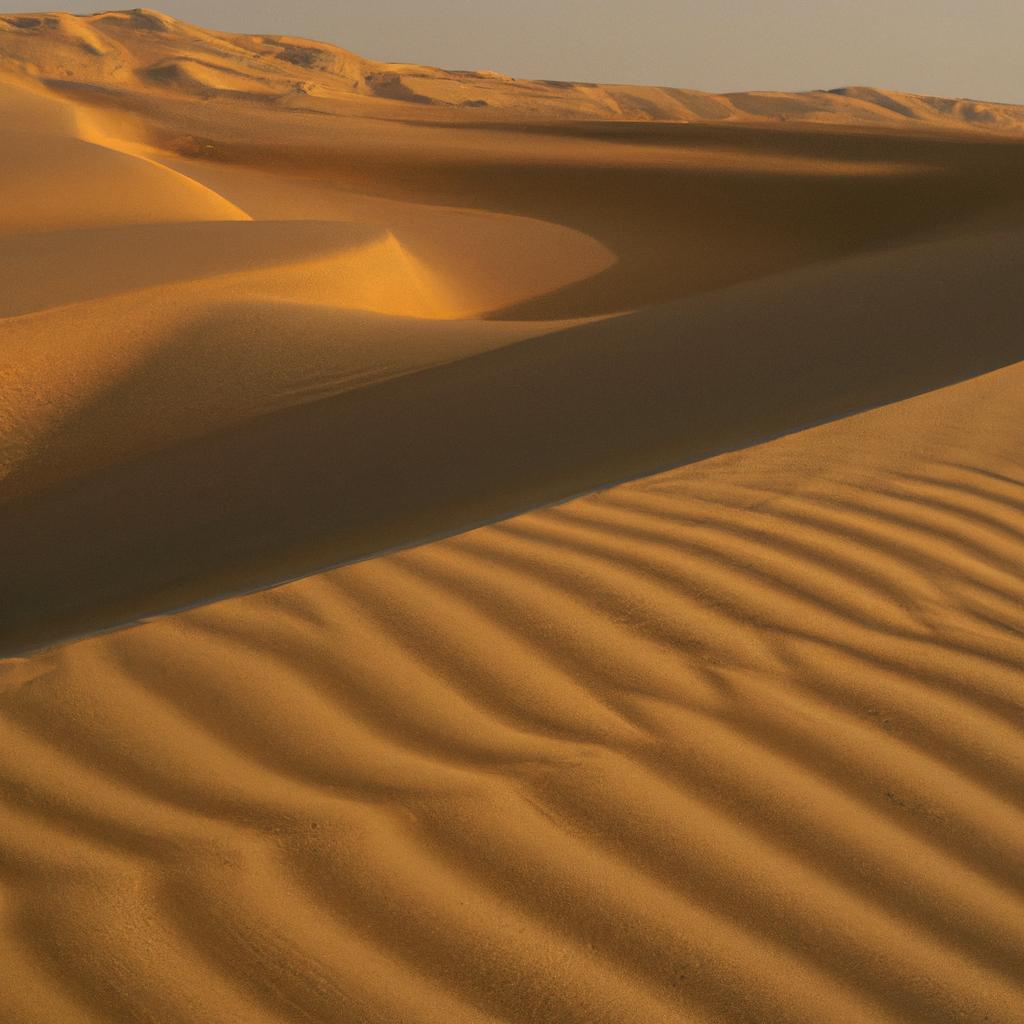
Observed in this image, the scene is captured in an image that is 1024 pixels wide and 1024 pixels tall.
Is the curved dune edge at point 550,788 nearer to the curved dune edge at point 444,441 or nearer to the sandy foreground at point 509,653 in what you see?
the sandy foreground at point 509,653

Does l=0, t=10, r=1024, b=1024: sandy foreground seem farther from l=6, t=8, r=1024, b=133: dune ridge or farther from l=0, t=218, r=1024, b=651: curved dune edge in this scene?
l=6, t=8, r=1024, b=133: dune ridge

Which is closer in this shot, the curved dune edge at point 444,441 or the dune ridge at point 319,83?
the curved dune edge at point 444,441

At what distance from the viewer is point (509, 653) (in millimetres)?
2307

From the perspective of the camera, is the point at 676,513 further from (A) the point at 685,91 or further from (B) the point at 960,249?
(A) the point at 685,91

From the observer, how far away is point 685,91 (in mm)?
48594

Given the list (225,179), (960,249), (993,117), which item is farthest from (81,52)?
(993,117)

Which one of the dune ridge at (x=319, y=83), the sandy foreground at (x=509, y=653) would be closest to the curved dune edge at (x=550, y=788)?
the sandy foreground at (x=509, y=653)

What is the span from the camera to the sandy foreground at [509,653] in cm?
163

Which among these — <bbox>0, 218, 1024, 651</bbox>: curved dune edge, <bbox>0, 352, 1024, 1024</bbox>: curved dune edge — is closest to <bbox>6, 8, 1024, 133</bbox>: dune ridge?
<bbox>0, 218, 1024, 651</bbox>: curved dune edge

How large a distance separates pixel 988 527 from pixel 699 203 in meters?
11.4

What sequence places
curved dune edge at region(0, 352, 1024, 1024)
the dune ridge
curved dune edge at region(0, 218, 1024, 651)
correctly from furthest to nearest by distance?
the dune ridge < curved dune edge at region(0, 218, 1024, 651) < curved dune edge at region(0, 352, 1024, 1024)

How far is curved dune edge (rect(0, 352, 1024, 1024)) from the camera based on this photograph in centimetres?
159

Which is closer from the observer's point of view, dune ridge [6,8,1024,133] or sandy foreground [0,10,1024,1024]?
sandy foreground [0,10,1024,1024]

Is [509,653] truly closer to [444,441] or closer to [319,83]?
[444,441]
